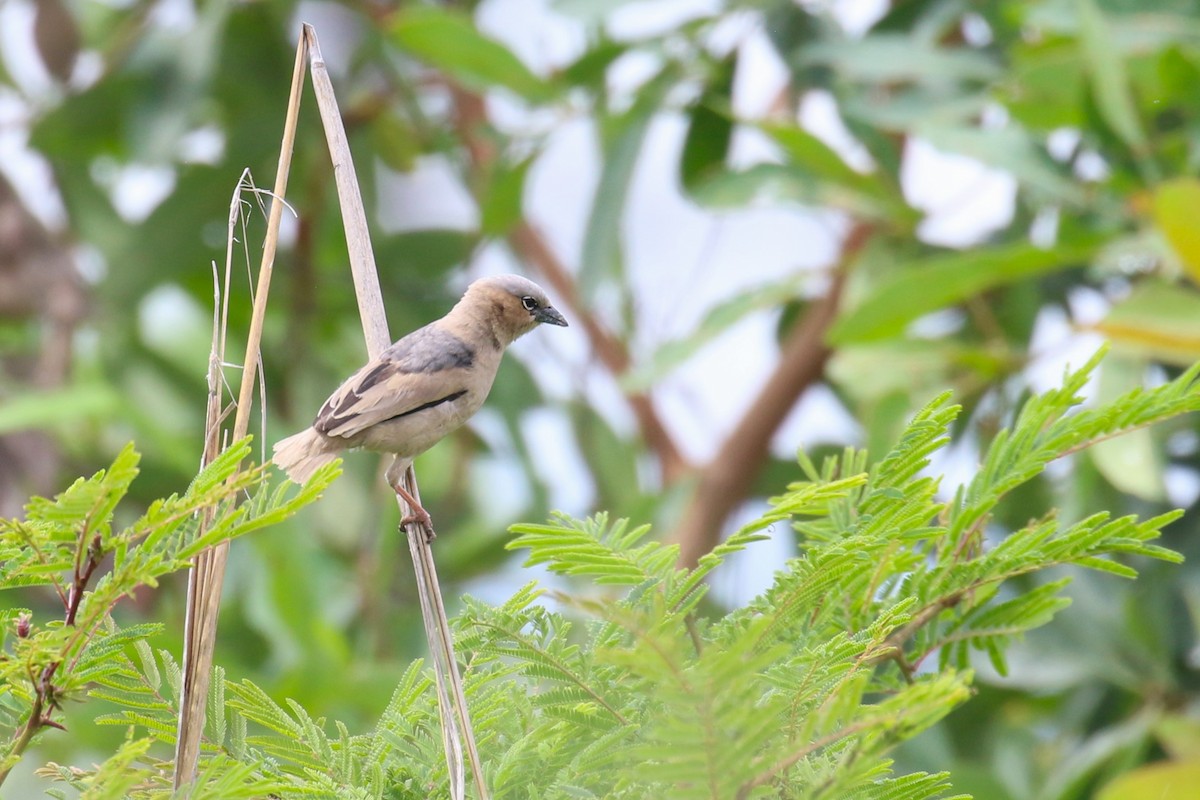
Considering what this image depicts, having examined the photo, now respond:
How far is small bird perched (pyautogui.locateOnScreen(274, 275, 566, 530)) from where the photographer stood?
1.38 meters

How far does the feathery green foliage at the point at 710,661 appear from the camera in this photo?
65 centimetres

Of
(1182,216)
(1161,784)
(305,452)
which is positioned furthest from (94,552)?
(1182,216)

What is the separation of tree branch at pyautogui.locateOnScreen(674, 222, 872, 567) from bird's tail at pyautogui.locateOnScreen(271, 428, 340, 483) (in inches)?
87.9

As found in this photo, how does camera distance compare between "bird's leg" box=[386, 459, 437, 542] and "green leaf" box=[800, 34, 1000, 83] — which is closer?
"bird's leg" box=[386, 459, 437, 542]

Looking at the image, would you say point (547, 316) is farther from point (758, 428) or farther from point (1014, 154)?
point (758, 428)

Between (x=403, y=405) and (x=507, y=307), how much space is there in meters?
0.29

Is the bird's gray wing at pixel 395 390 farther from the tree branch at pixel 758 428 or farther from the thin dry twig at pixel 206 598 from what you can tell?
the tree branch at pixel 758 428

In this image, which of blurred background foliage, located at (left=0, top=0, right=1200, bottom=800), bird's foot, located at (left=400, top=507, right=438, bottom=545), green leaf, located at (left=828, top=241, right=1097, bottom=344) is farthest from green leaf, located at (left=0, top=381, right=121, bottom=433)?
bird's foot, located at (left=400, top=507, right=438, bottom=545)

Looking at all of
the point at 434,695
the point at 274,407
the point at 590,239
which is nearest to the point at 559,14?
the point at 590,239

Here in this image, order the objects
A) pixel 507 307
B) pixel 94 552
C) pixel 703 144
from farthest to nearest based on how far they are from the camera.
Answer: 1. pixel 703 144
2. pixel 507 307
3. pixel 94 552

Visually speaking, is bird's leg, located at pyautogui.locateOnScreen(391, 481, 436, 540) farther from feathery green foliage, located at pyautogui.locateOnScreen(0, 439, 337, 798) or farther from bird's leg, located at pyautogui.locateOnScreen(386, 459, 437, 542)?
feathery green foliage, located at pyautogui.locateOnScreen(0, 439, 337, 798)

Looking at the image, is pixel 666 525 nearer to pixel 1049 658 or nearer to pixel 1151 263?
pixel 1049 658

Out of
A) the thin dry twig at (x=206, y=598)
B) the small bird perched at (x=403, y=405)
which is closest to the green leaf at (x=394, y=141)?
the small bird perched at (x=403, y=405)

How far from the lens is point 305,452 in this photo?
1396 millimetres
